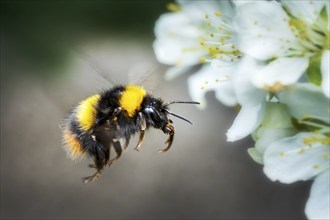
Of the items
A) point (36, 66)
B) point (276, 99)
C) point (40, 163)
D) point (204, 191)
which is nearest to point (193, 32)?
point (276, 99)

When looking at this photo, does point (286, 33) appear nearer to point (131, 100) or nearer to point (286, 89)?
point (286, 89)

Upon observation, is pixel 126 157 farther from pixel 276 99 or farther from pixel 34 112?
pixel 276 99

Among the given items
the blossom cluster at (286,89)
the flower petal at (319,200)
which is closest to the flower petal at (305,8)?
the blossom cluster at (286,89)

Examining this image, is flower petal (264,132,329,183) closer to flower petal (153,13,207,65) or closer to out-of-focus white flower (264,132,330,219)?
out-of-focus white flower (264,132,330,219)

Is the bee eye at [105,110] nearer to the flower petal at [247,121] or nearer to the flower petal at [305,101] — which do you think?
the flower petal at [247,121]

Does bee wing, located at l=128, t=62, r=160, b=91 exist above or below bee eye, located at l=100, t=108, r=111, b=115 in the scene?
below

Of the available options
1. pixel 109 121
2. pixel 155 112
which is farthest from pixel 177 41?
pixel 109 121

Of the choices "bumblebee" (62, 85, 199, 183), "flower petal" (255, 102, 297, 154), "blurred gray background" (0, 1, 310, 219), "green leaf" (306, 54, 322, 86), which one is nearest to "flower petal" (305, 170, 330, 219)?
"flower petal" (255, 102, 297, 154)
